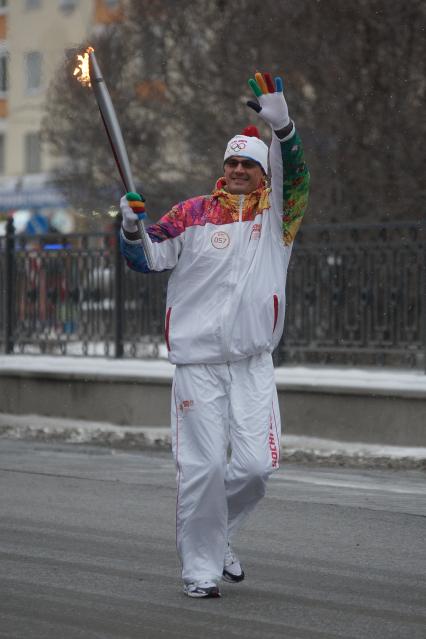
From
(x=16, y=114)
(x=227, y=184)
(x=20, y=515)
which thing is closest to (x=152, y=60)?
(x=20, y=515)

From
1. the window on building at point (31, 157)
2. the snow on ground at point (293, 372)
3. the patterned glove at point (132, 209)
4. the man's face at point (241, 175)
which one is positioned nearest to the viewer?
the patterned glove at point (132, 209)

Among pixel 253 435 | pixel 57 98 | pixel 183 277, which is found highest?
pixel 57 98

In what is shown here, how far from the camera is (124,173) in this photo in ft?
23.9

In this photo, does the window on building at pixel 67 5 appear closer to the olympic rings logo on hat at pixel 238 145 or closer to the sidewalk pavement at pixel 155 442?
the sidewalk pavement at pixel 155 442

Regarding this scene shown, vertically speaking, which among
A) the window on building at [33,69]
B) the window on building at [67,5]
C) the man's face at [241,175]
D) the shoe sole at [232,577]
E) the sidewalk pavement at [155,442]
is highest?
the window on building at [67,5]

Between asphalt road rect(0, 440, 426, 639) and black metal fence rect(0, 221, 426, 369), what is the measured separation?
2482 mm

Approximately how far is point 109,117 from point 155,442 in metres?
9.41

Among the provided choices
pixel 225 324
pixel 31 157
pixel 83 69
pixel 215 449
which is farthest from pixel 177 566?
pixel 31 157

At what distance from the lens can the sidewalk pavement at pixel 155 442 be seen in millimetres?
14531

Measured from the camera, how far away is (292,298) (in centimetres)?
1627

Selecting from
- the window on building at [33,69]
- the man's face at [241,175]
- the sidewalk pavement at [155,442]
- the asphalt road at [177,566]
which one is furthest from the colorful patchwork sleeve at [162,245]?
the window on building at [33,69]

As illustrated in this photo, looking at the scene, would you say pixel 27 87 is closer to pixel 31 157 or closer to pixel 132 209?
pixel 31 157

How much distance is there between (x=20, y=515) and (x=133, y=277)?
7554 millimetres

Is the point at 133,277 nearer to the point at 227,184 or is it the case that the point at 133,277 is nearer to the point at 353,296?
the point at 353,296
